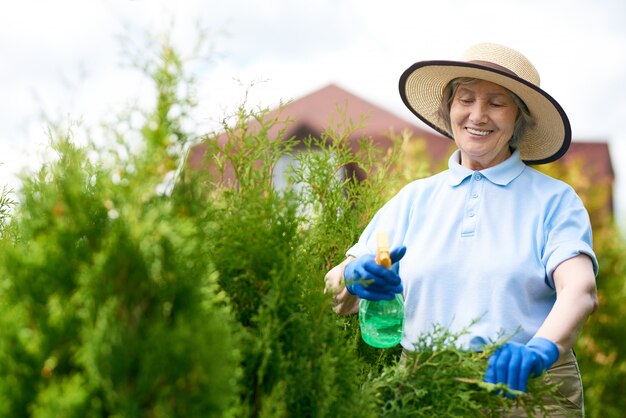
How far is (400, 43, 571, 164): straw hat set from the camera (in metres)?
2.74

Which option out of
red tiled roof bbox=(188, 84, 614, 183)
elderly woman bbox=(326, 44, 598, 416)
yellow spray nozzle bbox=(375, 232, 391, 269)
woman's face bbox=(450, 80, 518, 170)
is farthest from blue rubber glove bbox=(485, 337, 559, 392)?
red tiled roof bbox=(188, 84, 614, 183)

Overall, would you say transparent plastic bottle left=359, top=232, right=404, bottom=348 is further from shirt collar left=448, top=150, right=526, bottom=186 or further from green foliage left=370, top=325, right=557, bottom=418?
shirt collar left=448, top=150, right=526, bottom=186

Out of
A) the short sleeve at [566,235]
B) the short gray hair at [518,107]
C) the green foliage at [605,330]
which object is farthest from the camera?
the green foliage at [605,330]

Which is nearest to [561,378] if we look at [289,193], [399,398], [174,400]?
[399,398]

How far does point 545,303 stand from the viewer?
2576 mm

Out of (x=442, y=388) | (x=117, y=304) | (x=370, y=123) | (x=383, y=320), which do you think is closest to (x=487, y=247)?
(x=383, y=320)

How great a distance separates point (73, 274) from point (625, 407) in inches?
227

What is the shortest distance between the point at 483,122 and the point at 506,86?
0.57 feet

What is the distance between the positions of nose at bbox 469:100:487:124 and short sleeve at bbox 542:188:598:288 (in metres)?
0.43

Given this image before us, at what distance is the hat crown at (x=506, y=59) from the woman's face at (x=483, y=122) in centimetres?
9

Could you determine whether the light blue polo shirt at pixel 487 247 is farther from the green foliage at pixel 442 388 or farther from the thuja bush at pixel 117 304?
the thuja bush at pixel 117 304

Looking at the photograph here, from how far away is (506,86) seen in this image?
276 cm

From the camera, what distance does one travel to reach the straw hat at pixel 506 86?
2742 millimetres

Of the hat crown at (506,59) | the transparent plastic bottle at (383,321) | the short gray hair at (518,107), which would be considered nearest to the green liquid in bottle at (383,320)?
the transparent plastic bottle at (383,321)
